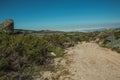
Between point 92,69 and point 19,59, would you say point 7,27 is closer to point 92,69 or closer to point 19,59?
point 19,59

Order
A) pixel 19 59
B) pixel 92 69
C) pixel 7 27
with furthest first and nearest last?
pixel 7 27, pixel 19 59, pixel 92 69

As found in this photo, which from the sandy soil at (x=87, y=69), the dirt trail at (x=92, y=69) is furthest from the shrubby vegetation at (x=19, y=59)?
the dirt trail at (x=92, y=69)

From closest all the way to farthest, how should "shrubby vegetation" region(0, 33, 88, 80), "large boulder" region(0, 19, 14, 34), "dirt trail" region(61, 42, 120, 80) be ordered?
"dirt trail" region(61, 42, 120, 80) → "shrubby vegetation" region(0, 33, 88, 80) → "large boulder" region(0, 19, 14, 34)

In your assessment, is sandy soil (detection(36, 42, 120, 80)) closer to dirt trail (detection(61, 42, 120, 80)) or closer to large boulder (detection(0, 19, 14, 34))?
dirt trail (detection(61, 42, 120, 80))

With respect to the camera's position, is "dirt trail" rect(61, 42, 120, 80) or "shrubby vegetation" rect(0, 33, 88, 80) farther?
"shrubby vegetation" rect(0, 33, 88, 80)

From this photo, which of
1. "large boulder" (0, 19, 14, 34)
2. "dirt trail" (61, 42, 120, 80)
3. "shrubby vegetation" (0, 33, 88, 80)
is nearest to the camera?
"dirt trail" (61, 42, 120, 80)

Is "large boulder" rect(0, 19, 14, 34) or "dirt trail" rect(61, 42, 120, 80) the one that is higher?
"large boulder" rect(0, 19, 14, 34)

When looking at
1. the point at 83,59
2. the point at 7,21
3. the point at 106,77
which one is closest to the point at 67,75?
the point at 106,77

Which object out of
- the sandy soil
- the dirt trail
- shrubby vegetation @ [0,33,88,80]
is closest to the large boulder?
shrubby vegetation @ [0,33,88,80]

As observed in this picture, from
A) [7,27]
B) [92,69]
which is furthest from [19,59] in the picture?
[7,27]

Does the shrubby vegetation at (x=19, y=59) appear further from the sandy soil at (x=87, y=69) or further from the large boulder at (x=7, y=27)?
the large boulder at (x=7, y=27)

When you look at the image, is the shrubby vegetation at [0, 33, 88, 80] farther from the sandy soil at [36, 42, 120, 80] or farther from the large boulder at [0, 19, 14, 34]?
the large boulder at [0, 19, 14, 34]

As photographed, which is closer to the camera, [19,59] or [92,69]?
[92,69]

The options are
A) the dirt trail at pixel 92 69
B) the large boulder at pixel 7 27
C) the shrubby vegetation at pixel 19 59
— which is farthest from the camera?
the large boulder at pixel 7 27
